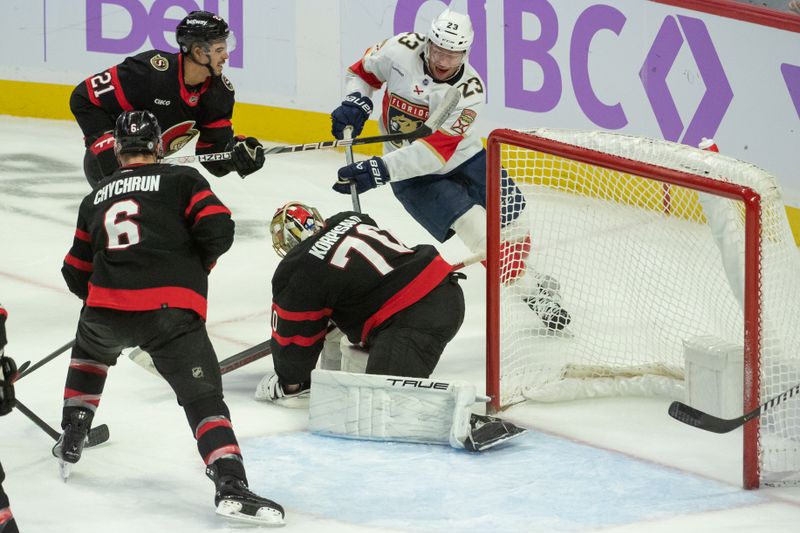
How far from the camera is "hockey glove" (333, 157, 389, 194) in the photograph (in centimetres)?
446

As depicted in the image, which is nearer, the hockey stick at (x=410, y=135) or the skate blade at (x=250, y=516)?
the skate blade at (x=250, y=516)

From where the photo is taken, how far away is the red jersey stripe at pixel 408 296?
377cm

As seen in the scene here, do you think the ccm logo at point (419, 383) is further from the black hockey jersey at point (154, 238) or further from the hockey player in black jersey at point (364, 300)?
the black hockey jersey at point (154, 238)

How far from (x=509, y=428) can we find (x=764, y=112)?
2.61 metres

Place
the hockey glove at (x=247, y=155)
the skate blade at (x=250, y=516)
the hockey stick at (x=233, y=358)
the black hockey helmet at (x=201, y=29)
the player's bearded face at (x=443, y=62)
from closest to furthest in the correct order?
the skate blade at (x=250, y=516) → the hockey stick at (x=233, y=358) → the hockey glove at (x=247, y=155) → the black hockey helmet at (x=201, y=29) → the player's bearded face at (x=443, y=62)

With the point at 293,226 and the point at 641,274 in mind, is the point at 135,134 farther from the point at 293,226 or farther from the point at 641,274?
the point at 641,274

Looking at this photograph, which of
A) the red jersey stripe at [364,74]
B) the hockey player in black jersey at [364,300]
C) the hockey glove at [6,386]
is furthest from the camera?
the red jersey stripe at [364,74]

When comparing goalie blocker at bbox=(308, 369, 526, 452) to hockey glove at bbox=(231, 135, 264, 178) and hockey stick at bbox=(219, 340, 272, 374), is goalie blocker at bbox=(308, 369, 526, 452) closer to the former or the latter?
hockey stick at bbox=(219, 340, 272, 374)

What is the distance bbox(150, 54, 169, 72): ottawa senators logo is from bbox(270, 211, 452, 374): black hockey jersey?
1.07 meters

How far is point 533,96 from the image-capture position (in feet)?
20.9

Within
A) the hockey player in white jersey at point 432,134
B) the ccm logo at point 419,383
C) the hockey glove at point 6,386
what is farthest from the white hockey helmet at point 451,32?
the hockey glove at point 6,386

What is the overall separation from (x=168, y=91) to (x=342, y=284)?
4.08 ft

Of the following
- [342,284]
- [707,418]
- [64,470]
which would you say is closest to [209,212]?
[342,284]

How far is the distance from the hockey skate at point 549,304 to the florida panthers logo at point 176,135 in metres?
1.33
